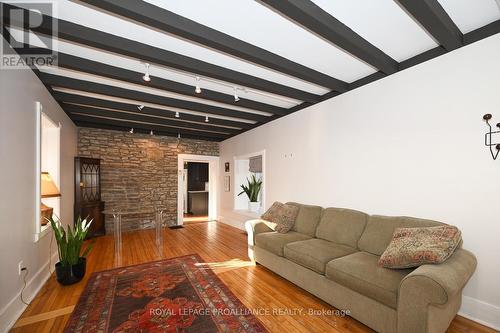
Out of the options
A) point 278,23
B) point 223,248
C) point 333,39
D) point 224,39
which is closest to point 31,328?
point 223,248

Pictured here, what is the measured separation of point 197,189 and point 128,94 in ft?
20.1

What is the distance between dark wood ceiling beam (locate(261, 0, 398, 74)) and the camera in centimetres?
164

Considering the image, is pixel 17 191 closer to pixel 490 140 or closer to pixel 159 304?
pixel 159 304

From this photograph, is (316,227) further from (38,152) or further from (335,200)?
(38,152)

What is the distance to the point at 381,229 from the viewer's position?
2520 mm

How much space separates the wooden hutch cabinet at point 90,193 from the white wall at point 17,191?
1.98m

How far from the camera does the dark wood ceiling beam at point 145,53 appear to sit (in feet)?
6.25

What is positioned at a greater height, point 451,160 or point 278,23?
point 278,23

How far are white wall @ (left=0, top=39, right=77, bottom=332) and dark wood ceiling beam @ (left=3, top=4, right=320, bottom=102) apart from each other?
685mm

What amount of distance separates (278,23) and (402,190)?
2.31m

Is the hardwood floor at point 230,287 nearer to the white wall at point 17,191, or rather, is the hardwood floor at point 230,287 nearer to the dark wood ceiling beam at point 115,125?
the white wall at point 17,191

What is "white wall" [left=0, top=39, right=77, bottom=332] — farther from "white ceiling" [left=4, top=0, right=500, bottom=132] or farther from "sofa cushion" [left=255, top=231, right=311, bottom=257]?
"sofa cushion" [left=255, top=231, right=311, bottom=257]

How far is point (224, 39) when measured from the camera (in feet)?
6.92

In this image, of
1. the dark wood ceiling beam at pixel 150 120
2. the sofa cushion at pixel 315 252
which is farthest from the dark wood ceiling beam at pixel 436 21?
the dark wood ceiling beam at pixel 150 120
